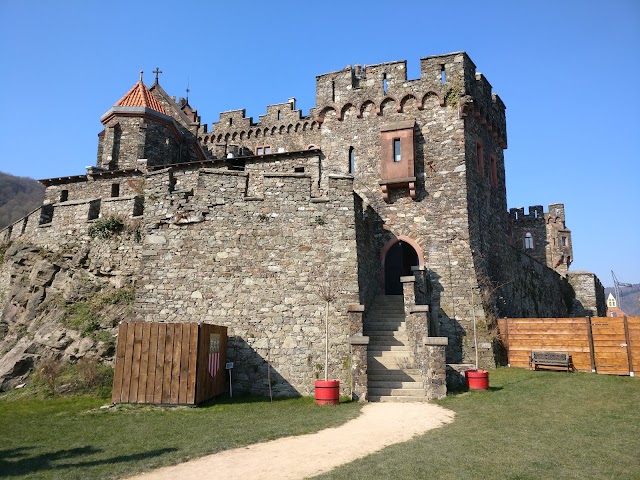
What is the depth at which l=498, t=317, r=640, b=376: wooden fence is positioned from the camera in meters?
16.0

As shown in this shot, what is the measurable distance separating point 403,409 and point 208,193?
10.1m

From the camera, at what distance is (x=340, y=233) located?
16.2 m

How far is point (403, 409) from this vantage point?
12.5 meters

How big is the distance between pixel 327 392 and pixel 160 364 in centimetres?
477

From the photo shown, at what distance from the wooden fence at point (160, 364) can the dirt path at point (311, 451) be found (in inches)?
173

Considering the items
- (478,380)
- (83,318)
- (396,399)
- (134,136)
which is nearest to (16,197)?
(134,136)

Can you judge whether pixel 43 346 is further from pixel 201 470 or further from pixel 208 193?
pixel 201 470

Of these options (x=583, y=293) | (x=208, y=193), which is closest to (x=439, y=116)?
(x=208, y=193)

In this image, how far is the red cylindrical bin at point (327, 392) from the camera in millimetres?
13094

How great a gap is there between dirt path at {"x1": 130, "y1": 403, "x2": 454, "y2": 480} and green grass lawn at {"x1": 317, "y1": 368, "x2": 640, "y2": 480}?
0.44 meters

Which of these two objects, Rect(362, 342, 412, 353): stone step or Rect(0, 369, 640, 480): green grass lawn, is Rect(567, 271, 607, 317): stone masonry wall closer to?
Rect(0, 369, 640, 480): green grass lawn

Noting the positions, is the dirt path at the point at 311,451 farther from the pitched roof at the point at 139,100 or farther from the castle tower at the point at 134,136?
the pitched roof at the point at 139,100

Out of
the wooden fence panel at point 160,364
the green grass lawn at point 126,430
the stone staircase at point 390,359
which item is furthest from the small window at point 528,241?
the wooden fence panel at point 160,364

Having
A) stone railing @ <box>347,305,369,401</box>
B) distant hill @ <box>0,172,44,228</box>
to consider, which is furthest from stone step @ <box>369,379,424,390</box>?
distant hill @ <box>0,172,44,228</box>
